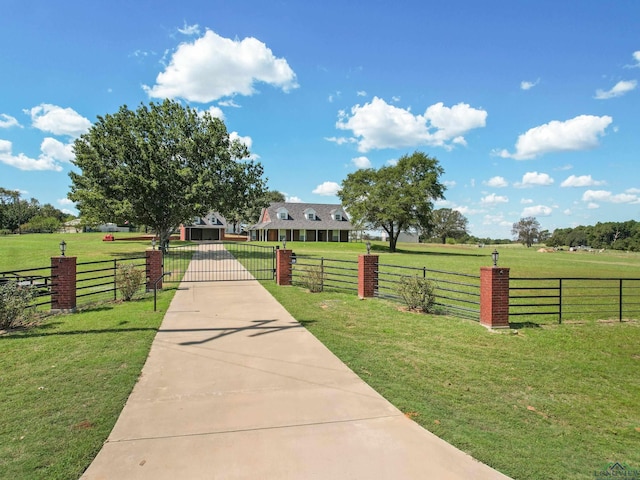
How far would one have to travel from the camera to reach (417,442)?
3.63m

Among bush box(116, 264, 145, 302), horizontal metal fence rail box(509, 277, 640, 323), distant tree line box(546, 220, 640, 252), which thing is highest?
distant tree line box(546, 220, 640, 252)

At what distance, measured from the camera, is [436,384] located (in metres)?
5.24

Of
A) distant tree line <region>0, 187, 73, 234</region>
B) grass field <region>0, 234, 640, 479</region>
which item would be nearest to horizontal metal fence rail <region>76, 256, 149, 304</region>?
grass field <region>0, 234, 640, 479</region>

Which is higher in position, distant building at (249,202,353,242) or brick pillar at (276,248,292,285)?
distant building at (249,202,353,242)

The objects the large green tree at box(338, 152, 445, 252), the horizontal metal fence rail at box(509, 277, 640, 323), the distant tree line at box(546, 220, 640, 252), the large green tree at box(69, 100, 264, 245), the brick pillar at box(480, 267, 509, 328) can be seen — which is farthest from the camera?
the distant tree line at box(546, 220, 640, 252)

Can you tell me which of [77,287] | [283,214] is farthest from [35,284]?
[283,214]

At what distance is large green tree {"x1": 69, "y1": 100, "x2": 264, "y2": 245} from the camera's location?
27219 millimetres

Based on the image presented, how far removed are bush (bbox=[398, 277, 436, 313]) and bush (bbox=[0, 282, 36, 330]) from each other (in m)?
9.21

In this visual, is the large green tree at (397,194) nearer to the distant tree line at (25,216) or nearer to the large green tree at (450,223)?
the large green tree at (450,223)

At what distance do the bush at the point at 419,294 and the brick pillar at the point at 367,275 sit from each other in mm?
1695

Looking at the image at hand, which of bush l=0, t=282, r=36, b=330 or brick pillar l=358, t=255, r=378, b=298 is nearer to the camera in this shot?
bush l=0, t=282, r=36, b=330

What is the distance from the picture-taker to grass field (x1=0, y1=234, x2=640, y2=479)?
3539 mm

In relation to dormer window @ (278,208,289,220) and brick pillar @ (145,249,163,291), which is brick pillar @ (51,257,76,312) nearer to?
brick pillar @ (145,249,163,291)

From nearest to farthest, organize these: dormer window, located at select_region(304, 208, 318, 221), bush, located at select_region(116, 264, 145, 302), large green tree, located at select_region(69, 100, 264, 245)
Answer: bush, located at select_region(116, 264, 145, 302) < large green tree, located at select_region(69, 100, 264, 245) < dormer window, located at select_region(304, 208, 318, 221)
